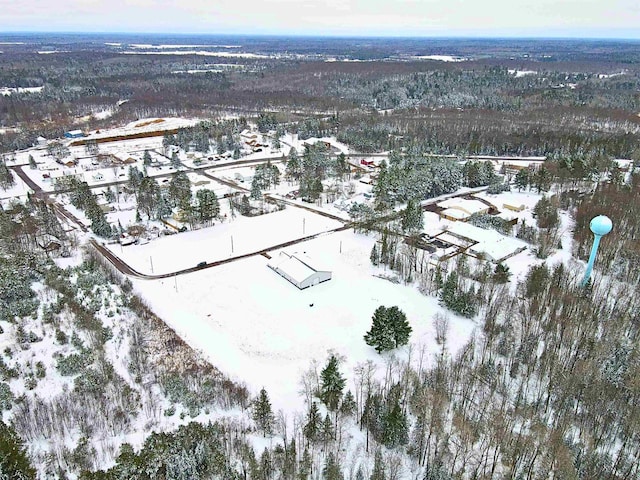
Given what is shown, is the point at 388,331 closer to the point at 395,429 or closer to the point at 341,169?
the point at 395,429

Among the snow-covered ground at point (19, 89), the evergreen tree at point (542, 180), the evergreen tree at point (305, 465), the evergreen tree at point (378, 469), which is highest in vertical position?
the snow-covered ground at point (19, 89)

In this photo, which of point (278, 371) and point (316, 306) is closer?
point (278, 371)

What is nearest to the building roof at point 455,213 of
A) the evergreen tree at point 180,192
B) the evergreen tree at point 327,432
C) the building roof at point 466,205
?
the building roof at point 466,205

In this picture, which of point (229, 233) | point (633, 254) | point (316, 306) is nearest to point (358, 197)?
point (229, 233)

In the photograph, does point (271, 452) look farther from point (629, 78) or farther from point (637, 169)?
point (629, 78)

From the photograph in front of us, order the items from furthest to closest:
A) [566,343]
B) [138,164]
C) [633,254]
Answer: [138,164] < [633,254] < [566,343]

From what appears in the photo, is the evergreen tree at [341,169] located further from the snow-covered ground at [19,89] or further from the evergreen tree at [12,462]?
the snow-covered ground at [19,89]
